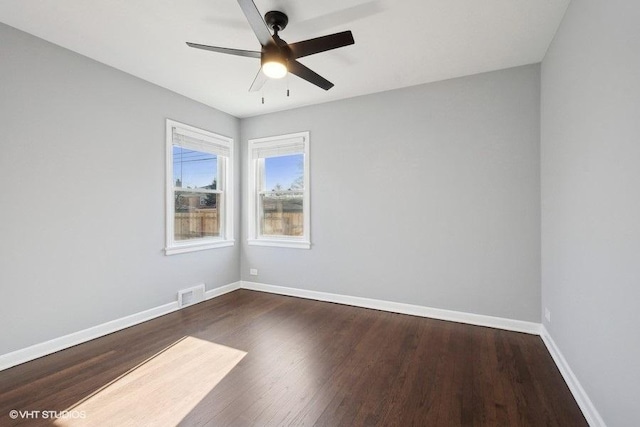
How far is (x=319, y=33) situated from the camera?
2469mm

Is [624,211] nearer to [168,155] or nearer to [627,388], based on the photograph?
[627,388]

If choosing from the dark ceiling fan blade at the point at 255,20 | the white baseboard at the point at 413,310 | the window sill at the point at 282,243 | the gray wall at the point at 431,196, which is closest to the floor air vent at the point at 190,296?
the white baseboard at the point at 413,310

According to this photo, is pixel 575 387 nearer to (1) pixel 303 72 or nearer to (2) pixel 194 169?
(1) pixel 303 72

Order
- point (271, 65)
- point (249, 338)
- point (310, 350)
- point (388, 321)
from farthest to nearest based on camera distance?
point (388, 321)
point (249, 338)
point (310, 350)
point (271, 65)

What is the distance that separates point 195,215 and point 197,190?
0.35 meters

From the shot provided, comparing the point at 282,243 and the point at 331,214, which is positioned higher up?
the point at 331,214

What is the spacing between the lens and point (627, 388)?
1344mm

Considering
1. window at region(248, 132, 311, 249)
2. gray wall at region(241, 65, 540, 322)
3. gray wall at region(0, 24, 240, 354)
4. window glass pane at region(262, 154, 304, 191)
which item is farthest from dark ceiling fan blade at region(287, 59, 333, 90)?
gray wall at region(0, 24, 240, 354)

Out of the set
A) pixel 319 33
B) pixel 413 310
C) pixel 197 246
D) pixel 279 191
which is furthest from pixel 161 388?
pixel 319 33

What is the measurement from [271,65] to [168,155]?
212 cm

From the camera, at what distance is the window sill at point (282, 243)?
4.14m

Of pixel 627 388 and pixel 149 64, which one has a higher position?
pixel 149 64

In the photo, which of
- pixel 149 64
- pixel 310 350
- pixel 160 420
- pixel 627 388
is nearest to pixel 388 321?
pixel 310 350

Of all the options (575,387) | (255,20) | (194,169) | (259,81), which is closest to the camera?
(255,20)
